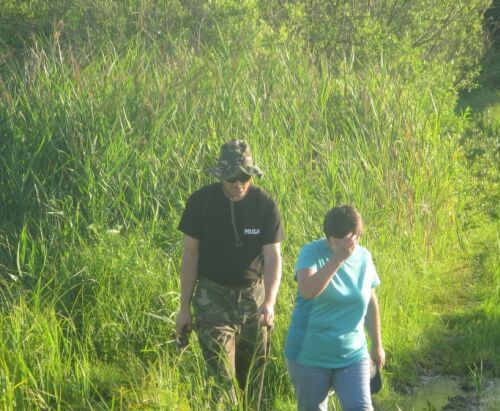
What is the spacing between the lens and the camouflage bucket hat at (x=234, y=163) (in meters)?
5.82

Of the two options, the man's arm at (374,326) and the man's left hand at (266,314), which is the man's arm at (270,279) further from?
the man's arm at (374,326)

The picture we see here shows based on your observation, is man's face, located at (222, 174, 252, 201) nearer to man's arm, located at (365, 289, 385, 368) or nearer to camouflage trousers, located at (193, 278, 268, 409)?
camouflage trousers, located at (193, 278, 268, 409)

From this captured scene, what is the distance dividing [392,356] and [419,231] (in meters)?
3.03

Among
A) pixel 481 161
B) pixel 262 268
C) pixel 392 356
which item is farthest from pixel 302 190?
pixel 481 161

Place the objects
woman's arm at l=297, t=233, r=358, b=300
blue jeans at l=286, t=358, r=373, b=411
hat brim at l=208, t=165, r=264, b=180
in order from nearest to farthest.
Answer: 1. woman's arm at l=297, t=233, r=358, b=300
2. blue jeans at l=286, t=358, r=373, b=411
3. hat brim at l=208, t=165, r=264, b=180

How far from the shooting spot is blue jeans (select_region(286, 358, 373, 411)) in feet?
17.0

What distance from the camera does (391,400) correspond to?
298 inches

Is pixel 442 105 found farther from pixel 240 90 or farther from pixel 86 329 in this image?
pixel 86 329

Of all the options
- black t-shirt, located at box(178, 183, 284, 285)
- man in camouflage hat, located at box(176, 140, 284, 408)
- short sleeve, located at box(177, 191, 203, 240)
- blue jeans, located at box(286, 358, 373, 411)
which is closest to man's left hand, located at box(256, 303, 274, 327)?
man in camouflage hat, located at box(176, 140, 284, 408)

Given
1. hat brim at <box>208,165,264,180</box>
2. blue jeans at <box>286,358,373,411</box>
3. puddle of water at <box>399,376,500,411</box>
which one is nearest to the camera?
blue jeans at <box>286,358,373,411</box>

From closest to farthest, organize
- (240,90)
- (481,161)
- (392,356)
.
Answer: (392,356)
(240,90)
(481,161)

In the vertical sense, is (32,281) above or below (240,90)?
below

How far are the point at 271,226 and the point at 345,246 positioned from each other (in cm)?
93

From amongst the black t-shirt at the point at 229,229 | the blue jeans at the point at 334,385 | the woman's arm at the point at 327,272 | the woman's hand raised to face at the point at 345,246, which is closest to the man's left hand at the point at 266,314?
the black t-shirt at the point at 229,229
